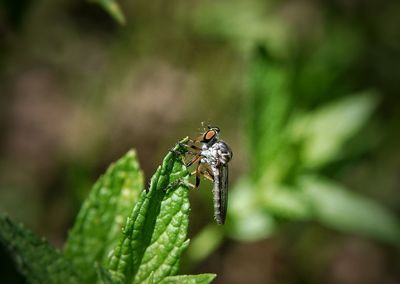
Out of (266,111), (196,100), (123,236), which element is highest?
(196,100)

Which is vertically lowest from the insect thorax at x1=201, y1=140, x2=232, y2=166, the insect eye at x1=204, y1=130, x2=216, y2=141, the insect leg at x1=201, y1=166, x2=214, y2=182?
the insect leg at x1=201, y1=166, x2=214, y2=182

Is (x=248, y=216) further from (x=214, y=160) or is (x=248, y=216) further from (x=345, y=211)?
(x=214, y=160)

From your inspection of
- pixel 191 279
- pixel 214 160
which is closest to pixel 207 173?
pixel 214 160

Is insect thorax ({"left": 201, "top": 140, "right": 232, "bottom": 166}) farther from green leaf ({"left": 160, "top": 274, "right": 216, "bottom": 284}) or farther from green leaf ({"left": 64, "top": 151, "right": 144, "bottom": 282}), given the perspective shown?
green leaf ({"left": 160, "top": 274, "right": 216, "bottom": 284})

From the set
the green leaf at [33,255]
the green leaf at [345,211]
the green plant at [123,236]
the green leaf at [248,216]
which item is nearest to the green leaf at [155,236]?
the green plant at [123,236]

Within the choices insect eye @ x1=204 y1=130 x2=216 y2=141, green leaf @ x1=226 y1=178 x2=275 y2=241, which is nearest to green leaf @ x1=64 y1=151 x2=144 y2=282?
insect eye @ x1=204 y1=130 x2=216 y2=141

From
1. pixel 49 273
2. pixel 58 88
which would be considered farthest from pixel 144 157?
pixel 49 273

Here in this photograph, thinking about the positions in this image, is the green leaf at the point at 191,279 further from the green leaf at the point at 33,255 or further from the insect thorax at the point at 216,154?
the insect thorax at the point at 216,154
